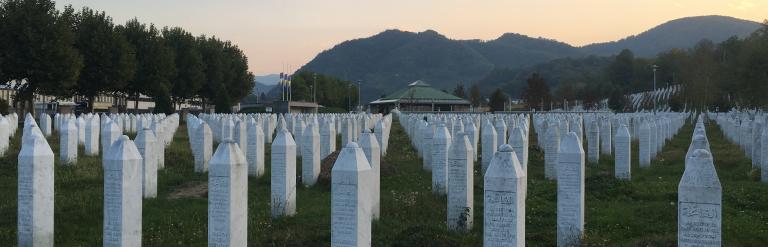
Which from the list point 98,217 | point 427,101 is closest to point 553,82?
point 427,101

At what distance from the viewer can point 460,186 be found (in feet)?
30.3

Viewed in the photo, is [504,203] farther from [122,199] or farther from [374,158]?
[374,158]

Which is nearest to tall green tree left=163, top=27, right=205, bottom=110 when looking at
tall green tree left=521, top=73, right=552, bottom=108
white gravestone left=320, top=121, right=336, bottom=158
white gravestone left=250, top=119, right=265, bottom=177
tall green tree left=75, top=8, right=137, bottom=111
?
tall green tree left=75, top=8, right=137, bottom=111

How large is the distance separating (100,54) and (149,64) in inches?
270

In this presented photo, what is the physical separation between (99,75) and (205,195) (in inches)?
1237

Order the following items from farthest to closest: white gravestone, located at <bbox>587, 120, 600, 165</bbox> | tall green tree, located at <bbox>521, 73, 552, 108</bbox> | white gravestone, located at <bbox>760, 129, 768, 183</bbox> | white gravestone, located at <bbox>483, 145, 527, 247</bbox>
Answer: tall green tree, located at <bbox>521, 73, 552, 108</bbox> < white gravestone, located at <bbox>587, 120, 600, 165</bbox> < white gravestone, located at <bbox>760, 129, 768, 183</bbox> < white gravestone, located at <bbox>483, 145, 527, 247</bbox>

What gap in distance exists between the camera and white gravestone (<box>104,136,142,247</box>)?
721cm

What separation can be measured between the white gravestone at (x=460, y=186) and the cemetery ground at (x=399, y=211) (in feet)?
0.81

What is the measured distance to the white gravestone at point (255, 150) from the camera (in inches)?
556

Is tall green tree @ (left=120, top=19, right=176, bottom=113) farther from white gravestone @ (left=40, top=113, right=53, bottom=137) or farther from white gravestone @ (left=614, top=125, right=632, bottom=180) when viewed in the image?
white gravestone @ (left=614, top=125, right=632, bottom=180)

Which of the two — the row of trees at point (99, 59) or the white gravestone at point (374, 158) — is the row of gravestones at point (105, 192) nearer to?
the white gravestone at point (374, 158)

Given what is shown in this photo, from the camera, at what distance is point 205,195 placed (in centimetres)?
1230

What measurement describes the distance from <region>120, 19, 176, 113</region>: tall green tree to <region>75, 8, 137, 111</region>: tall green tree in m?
4.25

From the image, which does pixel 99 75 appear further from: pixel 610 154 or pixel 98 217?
pixel 98 217
